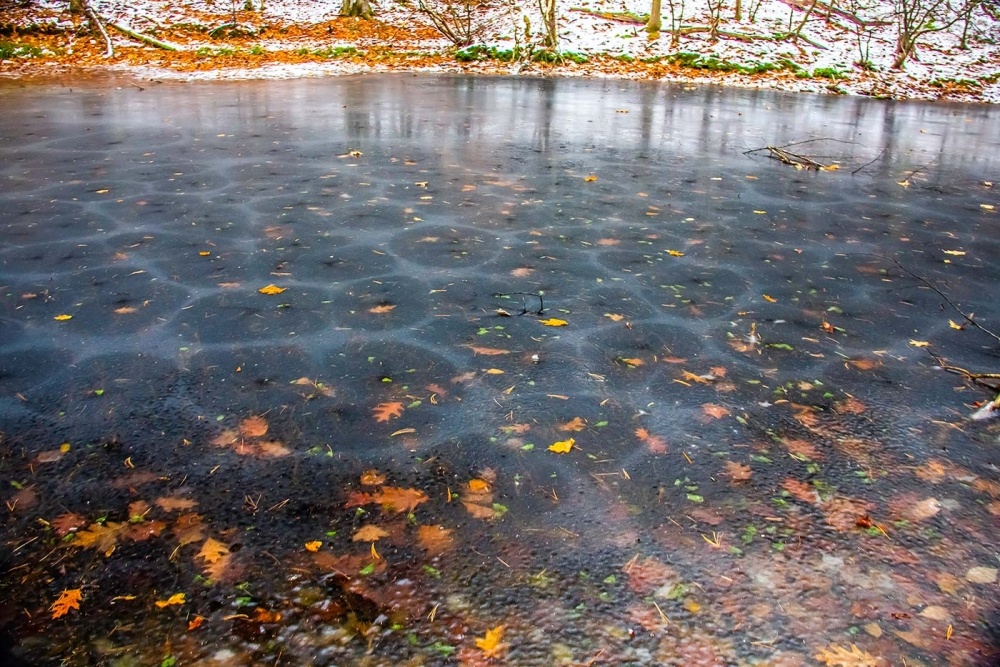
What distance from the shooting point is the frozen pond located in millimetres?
1779

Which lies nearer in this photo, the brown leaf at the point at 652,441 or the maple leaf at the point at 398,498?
the maple leaf at the point at 398,498

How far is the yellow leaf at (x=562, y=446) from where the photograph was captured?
8.04 feet

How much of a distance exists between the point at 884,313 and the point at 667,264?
3.77 feet

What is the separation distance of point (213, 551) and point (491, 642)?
819mm

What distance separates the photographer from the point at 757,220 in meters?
5.09

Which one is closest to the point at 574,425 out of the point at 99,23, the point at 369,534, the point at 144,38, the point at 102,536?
the point at 369,534

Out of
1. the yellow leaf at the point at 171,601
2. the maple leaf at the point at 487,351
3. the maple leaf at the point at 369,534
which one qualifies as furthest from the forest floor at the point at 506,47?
the yellow leaf at the point at 171,601


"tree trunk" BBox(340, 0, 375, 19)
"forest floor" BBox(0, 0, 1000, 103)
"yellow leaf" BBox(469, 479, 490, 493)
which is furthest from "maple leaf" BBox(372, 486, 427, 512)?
"tree trunk" BBox(340, 0, 375, 19)

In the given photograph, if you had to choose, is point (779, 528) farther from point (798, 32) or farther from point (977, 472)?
point (798, 32)

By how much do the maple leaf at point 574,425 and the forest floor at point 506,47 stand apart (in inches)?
503

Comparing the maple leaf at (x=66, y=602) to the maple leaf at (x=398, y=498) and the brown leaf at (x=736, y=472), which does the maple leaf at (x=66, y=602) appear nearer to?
the maple leaf at (x=398, y=498)

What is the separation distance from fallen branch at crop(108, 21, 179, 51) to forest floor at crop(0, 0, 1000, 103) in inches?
4.7

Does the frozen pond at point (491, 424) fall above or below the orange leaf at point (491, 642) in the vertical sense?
above

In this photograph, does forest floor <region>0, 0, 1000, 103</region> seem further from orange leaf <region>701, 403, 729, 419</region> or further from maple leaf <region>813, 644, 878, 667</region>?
maple leaf <region>813, 644, 878, 667</region>
